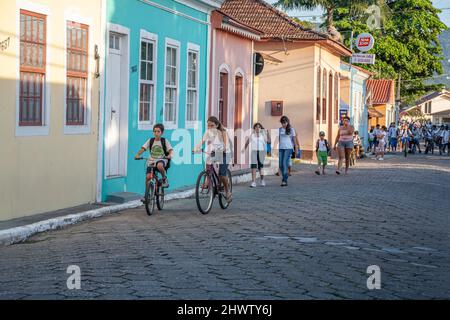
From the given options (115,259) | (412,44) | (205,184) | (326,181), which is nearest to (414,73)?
(412,44)

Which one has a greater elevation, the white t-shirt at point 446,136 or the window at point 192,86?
the window at point 192,86

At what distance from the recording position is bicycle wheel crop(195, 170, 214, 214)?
1438cm

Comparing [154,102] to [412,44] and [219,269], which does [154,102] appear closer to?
[219,269]

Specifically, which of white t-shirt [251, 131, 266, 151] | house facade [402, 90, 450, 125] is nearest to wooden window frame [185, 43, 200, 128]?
white t-shirt [251, 131, 266, 151]

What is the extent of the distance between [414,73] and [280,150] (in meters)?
49.2

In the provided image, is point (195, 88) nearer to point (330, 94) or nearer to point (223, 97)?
point (223, 97)

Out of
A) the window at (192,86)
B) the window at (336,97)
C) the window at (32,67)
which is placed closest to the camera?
the window at (32,67)

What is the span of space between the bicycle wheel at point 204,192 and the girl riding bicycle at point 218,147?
0.40 m

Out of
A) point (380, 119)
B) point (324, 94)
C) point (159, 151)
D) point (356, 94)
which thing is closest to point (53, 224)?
point (159, 151)

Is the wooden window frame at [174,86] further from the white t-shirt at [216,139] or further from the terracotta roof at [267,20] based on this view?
Answer: the terracotta roof at [267,20]

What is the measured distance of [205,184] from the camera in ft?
48.5

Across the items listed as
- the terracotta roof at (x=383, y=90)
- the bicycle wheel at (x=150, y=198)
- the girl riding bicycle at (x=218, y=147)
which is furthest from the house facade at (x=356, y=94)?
the bicycle wheel at (x=150, y=198)

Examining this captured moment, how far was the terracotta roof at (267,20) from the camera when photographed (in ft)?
111

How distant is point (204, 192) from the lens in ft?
48.2
